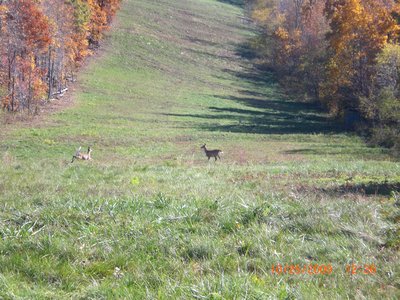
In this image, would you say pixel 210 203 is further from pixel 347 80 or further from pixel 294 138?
pixel 347 80

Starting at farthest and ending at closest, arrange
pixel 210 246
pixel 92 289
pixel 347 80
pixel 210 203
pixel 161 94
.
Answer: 1. pixel 161 94
2. pixel 347 80
3. pixel 210 203
4. pixel 210 246
5. pixel 92 289

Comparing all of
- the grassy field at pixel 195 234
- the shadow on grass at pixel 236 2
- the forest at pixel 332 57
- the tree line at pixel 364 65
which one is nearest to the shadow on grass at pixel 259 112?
the tree line at pixel 364 65

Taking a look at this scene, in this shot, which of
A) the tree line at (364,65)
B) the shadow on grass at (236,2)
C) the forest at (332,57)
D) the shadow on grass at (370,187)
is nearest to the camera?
the shadow on grass at (370,187)

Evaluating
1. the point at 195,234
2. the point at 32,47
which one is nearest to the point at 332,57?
the point at 32,47

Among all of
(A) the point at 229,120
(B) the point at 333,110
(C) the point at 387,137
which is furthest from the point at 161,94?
(C) the point at 387,137

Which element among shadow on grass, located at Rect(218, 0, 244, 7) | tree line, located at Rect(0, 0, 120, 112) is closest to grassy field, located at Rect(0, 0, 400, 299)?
tree line, located at Rect(0, 0, 120, 112)

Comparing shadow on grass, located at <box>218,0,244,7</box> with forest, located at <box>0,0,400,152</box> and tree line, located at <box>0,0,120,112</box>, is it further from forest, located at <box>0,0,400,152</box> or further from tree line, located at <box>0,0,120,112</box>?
tree line, located at <box>0,0,120,112</box>

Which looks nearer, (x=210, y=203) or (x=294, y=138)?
(x=210, y=203)

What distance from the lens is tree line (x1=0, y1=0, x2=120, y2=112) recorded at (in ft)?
126

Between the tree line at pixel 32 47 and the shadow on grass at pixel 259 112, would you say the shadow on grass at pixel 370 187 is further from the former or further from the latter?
the tree line at pixel 32 47

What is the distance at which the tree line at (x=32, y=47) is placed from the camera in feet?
126

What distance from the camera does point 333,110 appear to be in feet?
162

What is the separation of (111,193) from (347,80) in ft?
122

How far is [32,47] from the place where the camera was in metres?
40.1
